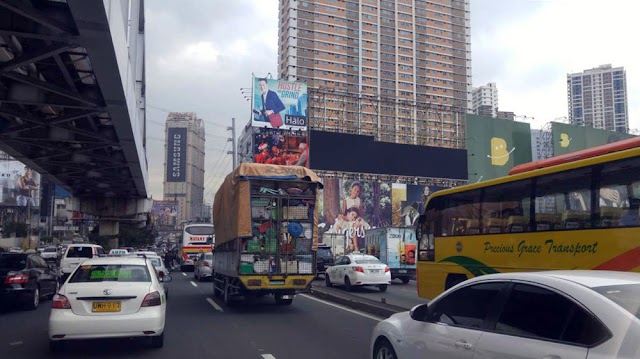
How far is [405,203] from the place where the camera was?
58500 mm

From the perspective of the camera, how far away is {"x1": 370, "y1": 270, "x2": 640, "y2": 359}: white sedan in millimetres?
3729

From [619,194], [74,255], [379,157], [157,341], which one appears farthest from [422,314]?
[379,157]

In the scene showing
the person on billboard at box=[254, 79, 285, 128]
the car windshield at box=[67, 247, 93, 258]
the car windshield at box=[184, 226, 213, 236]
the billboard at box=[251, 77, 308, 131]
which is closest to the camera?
the car windshield at box=[67, 247, 93, 258]

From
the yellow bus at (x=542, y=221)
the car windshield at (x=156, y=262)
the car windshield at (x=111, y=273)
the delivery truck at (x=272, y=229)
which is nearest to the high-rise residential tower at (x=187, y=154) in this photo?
the car windshield at (x=156, y=262)

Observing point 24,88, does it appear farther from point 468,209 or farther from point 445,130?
point 445,130

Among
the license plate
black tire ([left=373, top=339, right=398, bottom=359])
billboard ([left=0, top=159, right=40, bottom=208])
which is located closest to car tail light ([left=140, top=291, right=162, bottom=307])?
the license plate

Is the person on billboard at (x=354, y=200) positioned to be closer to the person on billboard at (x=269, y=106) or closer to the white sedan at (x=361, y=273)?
the person on billboard at (x=269, y=106)

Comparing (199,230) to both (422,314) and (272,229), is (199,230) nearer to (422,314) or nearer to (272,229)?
(272,229)

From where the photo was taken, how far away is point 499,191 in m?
11.4

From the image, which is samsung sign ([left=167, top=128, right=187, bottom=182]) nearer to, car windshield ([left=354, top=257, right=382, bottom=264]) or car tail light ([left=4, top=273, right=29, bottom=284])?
car windshield ([left=354, top=257, right=382, bottom=264])

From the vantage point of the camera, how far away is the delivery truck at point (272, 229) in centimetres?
1391

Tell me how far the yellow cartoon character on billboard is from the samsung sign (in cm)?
4648

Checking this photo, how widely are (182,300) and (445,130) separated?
73818mm

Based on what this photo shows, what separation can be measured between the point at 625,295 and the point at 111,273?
25.5 feet
